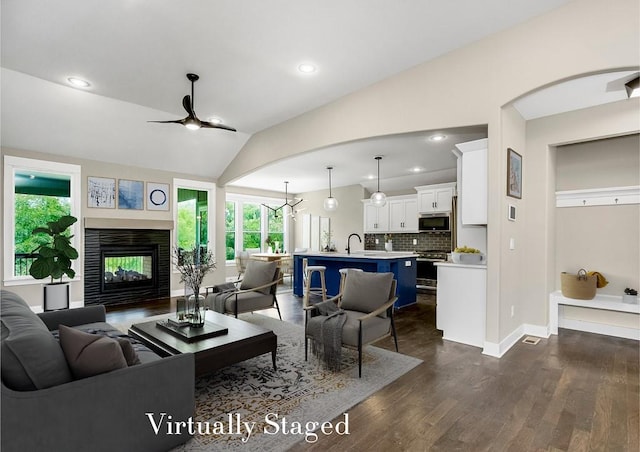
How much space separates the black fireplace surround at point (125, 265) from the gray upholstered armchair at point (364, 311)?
473 centimetres

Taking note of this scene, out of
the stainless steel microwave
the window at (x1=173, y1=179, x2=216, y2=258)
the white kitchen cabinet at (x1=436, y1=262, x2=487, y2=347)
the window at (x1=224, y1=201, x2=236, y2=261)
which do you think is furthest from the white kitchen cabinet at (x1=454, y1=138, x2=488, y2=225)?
the window at (x1=224, y1=201, x2=236, y2=261)

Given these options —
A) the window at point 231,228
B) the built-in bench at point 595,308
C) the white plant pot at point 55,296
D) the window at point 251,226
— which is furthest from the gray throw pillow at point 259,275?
the window at point 251,226

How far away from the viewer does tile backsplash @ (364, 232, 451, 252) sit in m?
7.78

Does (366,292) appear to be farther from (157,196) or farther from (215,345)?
(157,196)

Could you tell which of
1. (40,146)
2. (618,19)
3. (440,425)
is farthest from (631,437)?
(40,146)

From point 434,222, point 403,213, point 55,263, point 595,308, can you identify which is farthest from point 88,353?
point 403,213

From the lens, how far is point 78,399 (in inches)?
62.3

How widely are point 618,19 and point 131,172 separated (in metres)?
7.29

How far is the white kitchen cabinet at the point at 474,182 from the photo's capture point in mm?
3627

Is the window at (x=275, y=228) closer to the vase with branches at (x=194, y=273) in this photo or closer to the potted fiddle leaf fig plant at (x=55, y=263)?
the potted fiddle leaf fig plant at (x=55, y=263)

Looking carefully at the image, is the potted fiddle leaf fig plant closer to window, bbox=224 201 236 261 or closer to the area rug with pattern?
the area rug with pattern

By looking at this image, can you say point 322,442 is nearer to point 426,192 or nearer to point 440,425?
point 440,425

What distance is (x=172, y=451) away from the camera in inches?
75.2

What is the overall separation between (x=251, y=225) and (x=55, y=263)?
5474mm
